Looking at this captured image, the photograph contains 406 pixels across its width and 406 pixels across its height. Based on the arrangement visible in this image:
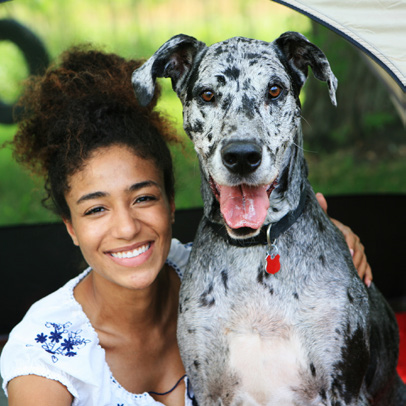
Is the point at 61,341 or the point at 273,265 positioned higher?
the point at 273,265

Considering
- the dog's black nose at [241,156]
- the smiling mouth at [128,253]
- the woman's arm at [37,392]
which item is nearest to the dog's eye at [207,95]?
the dog's black nose at [241,156]

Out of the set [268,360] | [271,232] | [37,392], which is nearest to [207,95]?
[271,232]

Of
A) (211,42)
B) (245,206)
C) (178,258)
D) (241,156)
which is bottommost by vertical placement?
(211,42)

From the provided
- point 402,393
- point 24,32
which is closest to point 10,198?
point 24,32

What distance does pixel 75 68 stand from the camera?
3.04 m

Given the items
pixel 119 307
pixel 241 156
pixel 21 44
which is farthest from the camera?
pixel 21 44

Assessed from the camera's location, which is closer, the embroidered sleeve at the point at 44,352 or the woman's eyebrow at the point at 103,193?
the embroidered sleeve at the point at 44,352

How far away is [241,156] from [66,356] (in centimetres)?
120

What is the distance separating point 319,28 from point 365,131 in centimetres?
223

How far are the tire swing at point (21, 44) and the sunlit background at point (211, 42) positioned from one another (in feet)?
0.27

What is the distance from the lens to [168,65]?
2656 mm

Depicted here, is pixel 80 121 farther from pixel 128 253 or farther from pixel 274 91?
pixel 274 91

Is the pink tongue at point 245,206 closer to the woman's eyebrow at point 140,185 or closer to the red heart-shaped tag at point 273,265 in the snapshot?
the red heart-shaped tag at point 273,265

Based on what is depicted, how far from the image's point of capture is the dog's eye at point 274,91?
238cm
